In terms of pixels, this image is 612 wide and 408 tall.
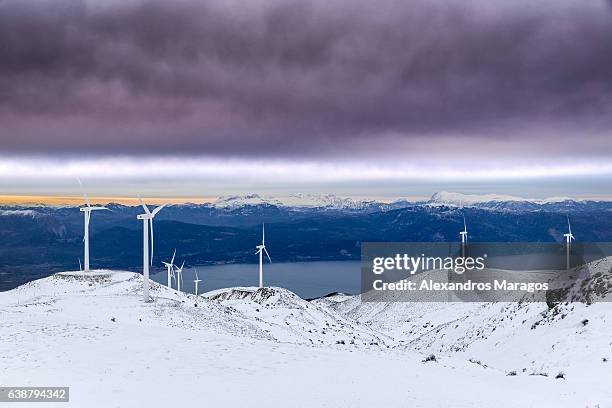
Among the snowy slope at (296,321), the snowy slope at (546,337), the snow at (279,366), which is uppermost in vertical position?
the snow at (279,366)

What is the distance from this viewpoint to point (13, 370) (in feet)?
76.1

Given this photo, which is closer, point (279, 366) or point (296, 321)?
point (279, 366)

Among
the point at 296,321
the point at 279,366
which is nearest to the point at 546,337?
the point at 279,366

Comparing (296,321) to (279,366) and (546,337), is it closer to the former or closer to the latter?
(546,337)

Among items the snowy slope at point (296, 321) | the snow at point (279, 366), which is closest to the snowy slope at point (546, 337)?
the snow at point (279, 366)

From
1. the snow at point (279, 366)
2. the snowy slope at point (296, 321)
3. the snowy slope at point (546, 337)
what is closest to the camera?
the snow at point (279, 366)

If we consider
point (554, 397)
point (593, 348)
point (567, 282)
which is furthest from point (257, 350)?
point (567, 282)

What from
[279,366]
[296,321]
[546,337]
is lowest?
[296,321]

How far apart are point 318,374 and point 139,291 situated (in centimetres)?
5352

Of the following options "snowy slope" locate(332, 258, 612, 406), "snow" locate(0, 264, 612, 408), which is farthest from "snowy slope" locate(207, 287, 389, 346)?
"snow" locate(0, 264, 612, 408)

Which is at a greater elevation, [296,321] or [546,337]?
[546,337]

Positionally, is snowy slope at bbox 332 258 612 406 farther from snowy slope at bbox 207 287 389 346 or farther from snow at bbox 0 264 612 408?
snowy slope at bbox 207 287 389 346

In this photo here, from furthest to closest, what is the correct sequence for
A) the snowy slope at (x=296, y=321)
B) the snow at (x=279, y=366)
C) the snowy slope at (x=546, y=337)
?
the snowy slope at (x=296, y=321) → the snowy slope at (x=546, y=337) → the snow at (x=279, y=366)

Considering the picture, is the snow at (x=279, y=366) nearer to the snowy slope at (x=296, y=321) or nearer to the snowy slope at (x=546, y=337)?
the snowy slope at (x=546, y=337)
